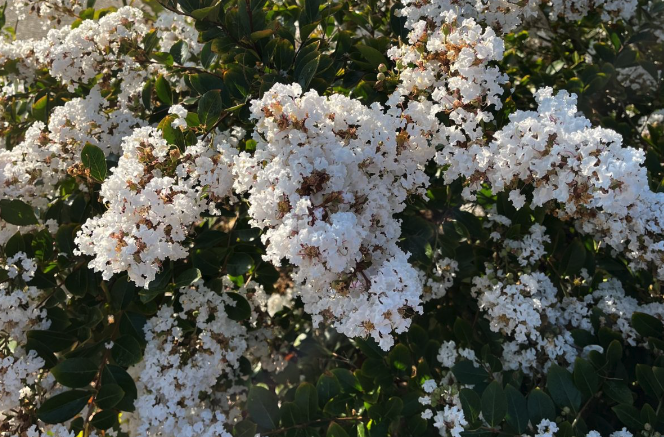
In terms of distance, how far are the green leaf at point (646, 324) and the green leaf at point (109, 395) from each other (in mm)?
1405

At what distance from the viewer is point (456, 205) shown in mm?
1787

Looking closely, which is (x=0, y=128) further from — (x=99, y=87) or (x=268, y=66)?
(x=268, y=66)

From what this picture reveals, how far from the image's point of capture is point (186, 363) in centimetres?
164

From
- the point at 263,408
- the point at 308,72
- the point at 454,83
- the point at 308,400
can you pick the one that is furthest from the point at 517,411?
the point at 308,72

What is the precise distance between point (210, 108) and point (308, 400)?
85 cm

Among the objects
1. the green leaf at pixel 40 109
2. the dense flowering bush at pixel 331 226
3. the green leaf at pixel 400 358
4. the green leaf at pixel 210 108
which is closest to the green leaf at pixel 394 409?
the dense flowering bush at pixel 331 226

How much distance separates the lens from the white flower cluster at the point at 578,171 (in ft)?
3.78

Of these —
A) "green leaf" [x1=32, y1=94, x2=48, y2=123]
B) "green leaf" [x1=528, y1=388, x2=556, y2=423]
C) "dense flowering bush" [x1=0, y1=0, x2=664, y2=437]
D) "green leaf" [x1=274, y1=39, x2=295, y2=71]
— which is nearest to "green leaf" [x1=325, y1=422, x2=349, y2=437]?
"dense flowering bush" [x1=0, y1=0, x2=664, y2=437]

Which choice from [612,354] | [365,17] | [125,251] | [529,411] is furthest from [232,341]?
[365,17]

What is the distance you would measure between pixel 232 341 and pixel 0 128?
1133mm

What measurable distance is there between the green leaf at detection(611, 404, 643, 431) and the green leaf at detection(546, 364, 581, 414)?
0.09 metres

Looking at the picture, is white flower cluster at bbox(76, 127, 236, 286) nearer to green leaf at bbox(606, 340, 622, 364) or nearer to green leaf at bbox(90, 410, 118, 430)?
green leaf at bbox(90, 410, 118, 430)

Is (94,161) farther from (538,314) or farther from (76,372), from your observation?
(538,314)

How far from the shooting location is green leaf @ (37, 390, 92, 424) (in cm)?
153
